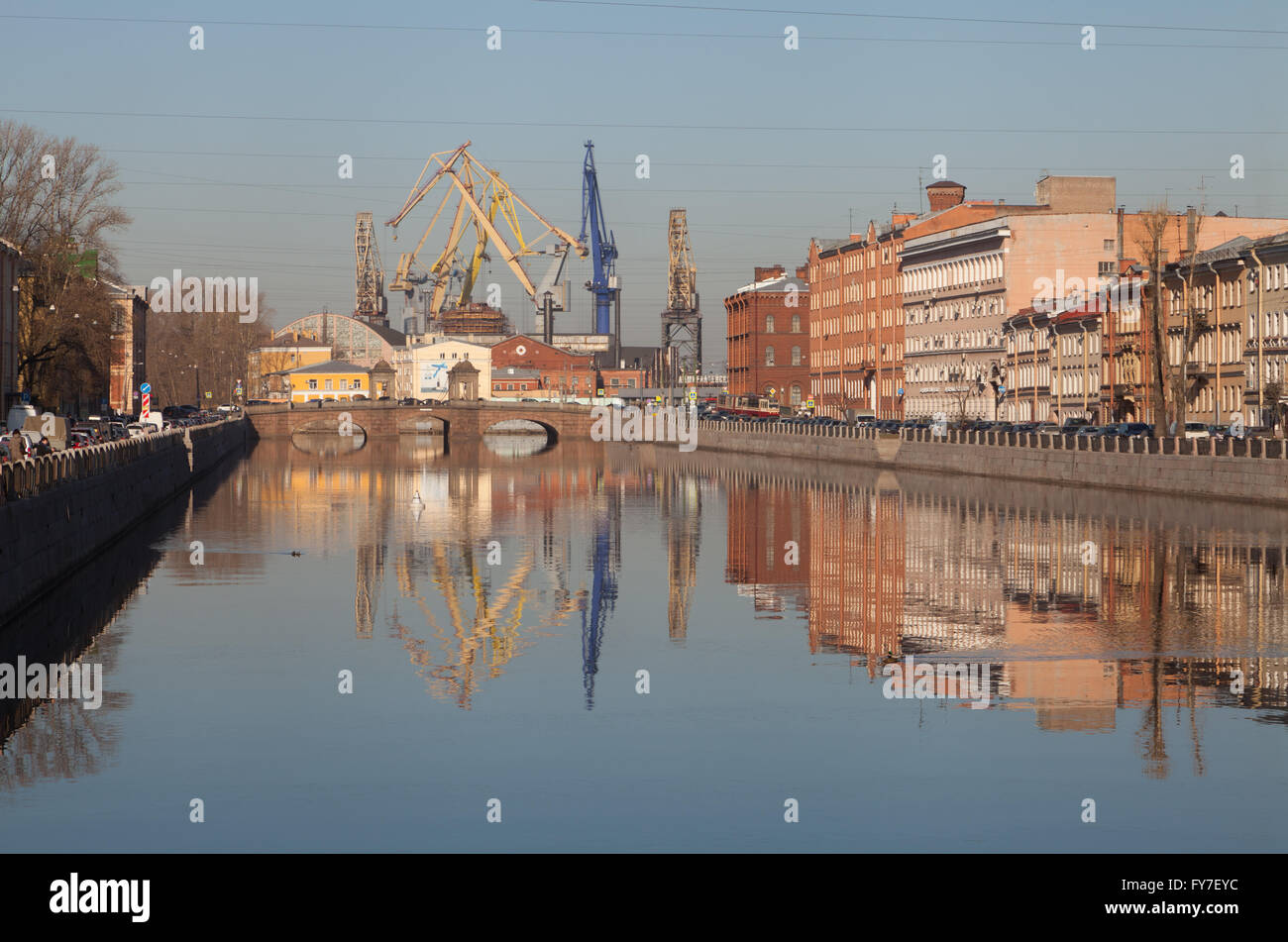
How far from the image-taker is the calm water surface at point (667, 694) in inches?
687

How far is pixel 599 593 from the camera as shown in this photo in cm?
3722

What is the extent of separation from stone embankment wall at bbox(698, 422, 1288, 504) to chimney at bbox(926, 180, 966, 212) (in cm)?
4496

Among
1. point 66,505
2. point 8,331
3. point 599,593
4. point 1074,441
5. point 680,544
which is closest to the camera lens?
point 599,593

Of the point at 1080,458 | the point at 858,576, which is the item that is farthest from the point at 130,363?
the point at 858,576

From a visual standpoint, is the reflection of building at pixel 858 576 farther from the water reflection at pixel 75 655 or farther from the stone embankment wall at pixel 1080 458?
the water reflection at pixel 75 655

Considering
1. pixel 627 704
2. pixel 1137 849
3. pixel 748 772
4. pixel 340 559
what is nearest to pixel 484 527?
pixel 340 559

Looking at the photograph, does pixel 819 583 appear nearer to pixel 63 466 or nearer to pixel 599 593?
pixel 599 593

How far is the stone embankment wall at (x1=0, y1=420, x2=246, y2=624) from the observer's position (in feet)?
99.5

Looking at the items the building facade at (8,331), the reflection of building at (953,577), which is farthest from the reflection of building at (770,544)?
the building facade at (8,331)

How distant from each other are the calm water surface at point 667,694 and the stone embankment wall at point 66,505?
80 centimetres

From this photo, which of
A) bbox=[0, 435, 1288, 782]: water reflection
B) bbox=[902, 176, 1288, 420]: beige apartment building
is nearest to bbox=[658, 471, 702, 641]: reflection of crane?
bbox=[0, 435, 1288, 782]: water reflection

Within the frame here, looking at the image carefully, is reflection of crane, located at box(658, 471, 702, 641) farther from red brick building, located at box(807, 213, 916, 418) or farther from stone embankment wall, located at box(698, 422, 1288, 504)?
red brick building, located at box(807, 213, 916, 418)

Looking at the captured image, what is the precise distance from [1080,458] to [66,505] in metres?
40.6

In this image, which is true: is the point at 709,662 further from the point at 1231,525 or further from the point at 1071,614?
the point at 1231,525
